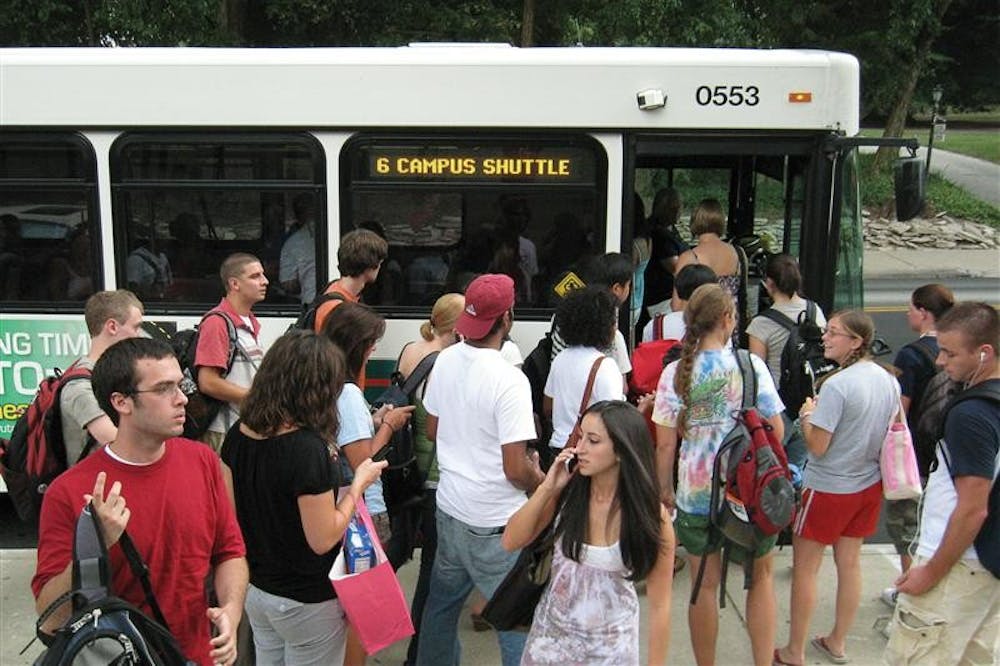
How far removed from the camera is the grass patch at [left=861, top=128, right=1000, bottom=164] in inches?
1403

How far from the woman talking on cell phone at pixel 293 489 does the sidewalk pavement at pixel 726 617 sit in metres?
1.47

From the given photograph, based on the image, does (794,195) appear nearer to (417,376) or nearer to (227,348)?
(417,376)

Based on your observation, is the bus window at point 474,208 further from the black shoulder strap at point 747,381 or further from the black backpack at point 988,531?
the black backpack at point 988,531

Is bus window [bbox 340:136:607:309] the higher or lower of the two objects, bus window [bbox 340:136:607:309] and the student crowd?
the higher

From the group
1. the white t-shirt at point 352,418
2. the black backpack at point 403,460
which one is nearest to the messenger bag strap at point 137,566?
the white t-shirt at point 352,418

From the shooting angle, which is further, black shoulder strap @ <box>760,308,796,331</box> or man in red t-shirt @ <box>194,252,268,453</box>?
black shoulder strap @ <box>760,308,796,331</box>

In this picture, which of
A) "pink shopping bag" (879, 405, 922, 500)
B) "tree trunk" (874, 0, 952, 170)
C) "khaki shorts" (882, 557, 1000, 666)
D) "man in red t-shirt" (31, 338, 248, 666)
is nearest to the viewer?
"man in red t-shirt" (31, 338, 248, 666)

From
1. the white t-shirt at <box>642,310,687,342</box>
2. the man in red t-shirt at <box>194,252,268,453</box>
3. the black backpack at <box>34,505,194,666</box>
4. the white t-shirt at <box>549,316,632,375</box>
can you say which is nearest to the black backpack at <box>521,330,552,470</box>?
the white t-shirt at <box>549,316,632,375</box>

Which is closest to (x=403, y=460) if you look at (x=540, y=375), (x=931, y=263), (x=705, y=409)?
(x=540, y=375)

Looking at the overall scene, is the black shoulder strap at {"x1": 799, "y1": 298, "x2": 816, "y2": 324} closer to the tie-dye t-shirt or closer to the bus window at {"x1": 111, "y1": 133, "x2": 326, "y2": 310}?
the tie-dye t-shirt

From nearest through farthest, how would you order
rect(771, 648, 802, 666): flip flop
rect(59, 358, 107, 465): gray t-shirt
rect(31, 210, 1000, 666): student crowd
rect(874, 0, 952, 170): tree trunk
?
rect(31, 210, 1000, 666): student crowd
rect(59, 358, 107, 465): gray t-shirt
rect(771, 648, 802, 666): flip flop
rect(874, 0, 952, 170): tree trunk

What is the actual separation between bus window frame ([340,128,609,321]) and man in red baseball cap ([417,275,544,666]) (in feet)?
6.71

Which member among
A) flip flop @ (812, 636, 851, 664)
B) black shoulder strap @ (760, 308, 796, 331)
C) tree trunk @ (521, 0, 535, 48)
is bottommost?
flip flop @ (812, 636, 851, 664)

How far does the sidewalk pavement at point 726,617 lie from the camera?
4.77 meters
